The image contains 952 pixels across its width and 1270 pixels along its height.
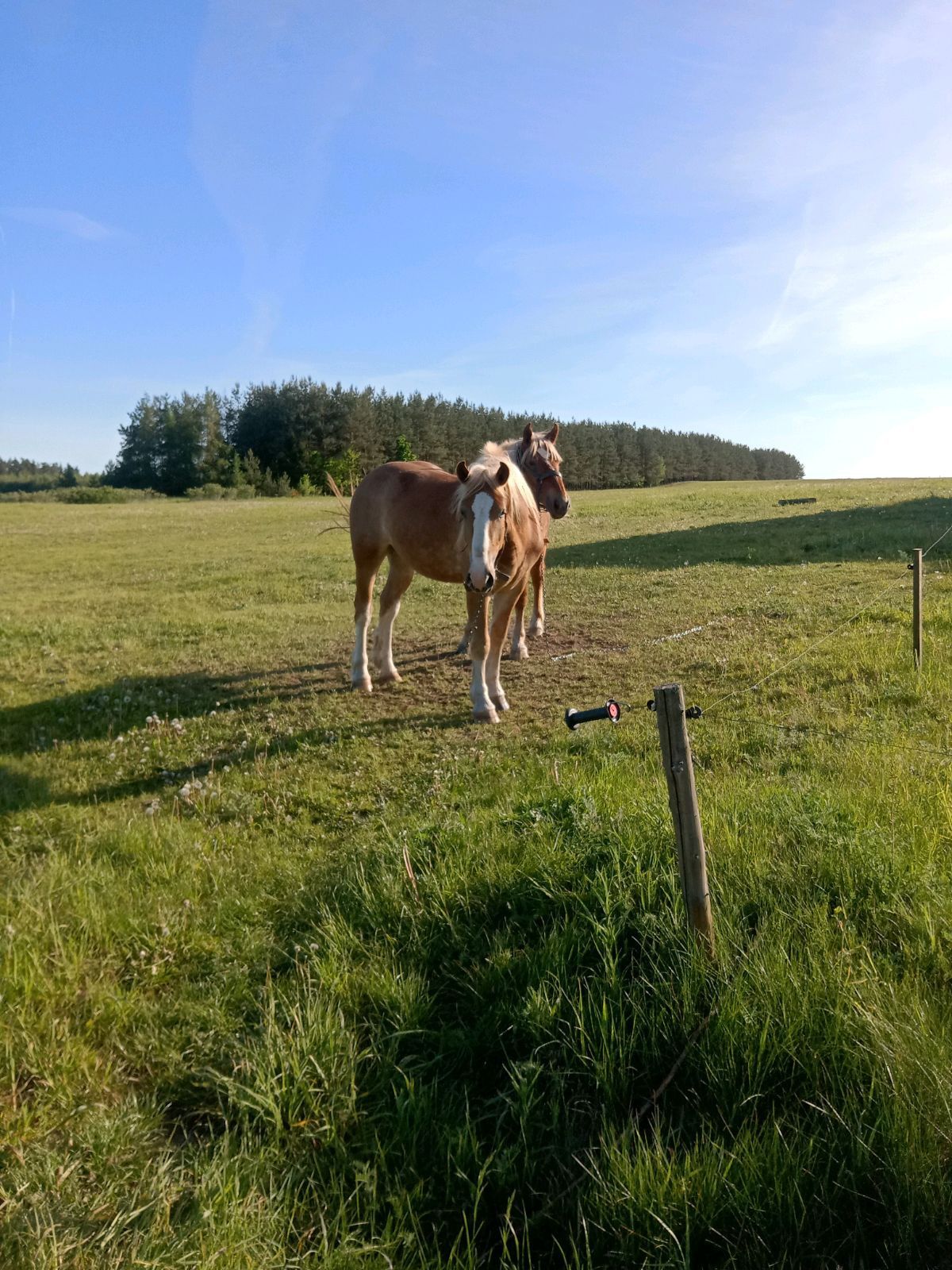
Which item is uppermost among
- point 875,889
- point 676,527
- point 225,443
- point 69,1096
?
point 225,443

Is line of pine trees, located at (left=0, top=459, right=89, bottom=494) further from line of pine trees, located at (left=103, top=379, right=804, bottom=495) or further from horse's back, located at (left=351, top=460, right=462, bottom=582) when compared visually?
horse's back, located at (left=351, top=460, right=462, bottom=582)

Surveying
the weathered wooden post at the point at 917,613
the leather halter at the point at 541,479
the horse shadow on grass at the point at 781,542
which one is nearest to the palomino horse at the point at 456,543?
the leather halter at the point at 541,479

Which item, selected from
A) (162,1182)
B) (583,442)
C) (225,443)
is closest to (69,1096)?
(162,1182)

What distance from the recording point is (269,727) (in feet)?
22.3

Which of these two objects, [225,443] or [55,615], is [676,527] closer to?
[55,615]

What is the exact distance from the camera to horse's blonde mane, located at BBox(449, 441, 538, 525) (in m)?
6.32

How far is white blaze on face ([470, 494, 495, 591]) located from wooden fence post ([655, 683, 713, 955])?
347 centimetres

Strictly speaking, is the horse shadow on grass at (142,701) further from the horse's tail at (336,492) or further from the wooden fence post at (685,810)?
the wooden fence post at (685,810)

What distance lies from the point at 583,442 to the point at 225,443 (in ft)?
133

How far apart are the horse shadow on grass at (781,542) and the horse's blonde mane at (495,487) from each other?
9.56 metres

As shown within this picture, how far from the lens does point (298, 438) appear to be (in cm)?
6550

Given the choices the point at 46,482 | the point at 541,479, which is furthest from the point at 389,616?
the point at 46,482

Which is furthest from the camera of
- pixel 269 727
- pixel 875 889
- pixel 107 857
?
pixel 269 727

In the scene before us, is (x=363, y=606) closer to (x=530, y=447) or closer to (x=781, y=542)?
(x=530, y=447)
